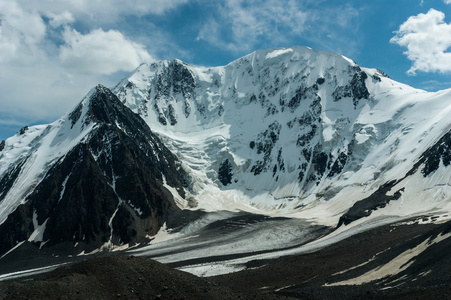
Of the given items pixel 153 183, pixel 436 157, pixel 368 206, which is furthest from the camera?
pixel 153 183

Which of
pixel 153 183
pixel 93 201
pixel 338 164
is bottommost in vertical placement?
pixel 338 164

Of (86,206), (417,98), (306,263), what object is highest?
(417,98)

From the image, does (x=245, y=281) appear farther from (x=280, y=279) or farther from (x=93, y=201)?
(x=93, y=201)

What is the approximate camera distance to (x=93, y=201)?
14125 centimetres

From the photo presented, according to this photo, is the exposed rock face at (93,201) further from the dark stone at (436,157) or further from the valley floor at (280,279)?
the dark stone at (436,157)

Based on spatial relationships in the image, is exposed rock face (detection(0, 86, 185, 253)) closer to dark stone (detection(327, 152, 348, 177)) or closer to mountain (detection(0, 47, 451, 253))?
mountain (detection(0, 47, 451, 253))

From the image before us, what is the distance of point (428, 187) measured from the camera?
121438 mm

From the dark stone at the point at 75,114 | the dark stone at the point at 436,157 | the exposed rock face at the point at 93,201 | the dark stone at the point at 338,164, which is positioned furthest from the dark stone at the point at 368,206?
the dark stone at the point at 75,114

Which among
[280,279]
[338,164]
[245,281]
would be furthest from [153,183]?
[280,279]

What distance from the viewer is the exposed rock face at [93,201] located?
435ft

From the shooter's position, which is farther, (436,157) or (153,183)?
(153,183)

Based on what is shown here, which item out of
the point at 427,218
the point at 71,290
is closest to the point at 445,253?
the point at 71,290

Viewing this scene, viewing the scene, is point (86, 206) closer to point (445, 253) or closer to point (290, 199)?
point (290, 199)

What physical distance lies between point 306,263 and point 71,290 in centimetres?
4816
